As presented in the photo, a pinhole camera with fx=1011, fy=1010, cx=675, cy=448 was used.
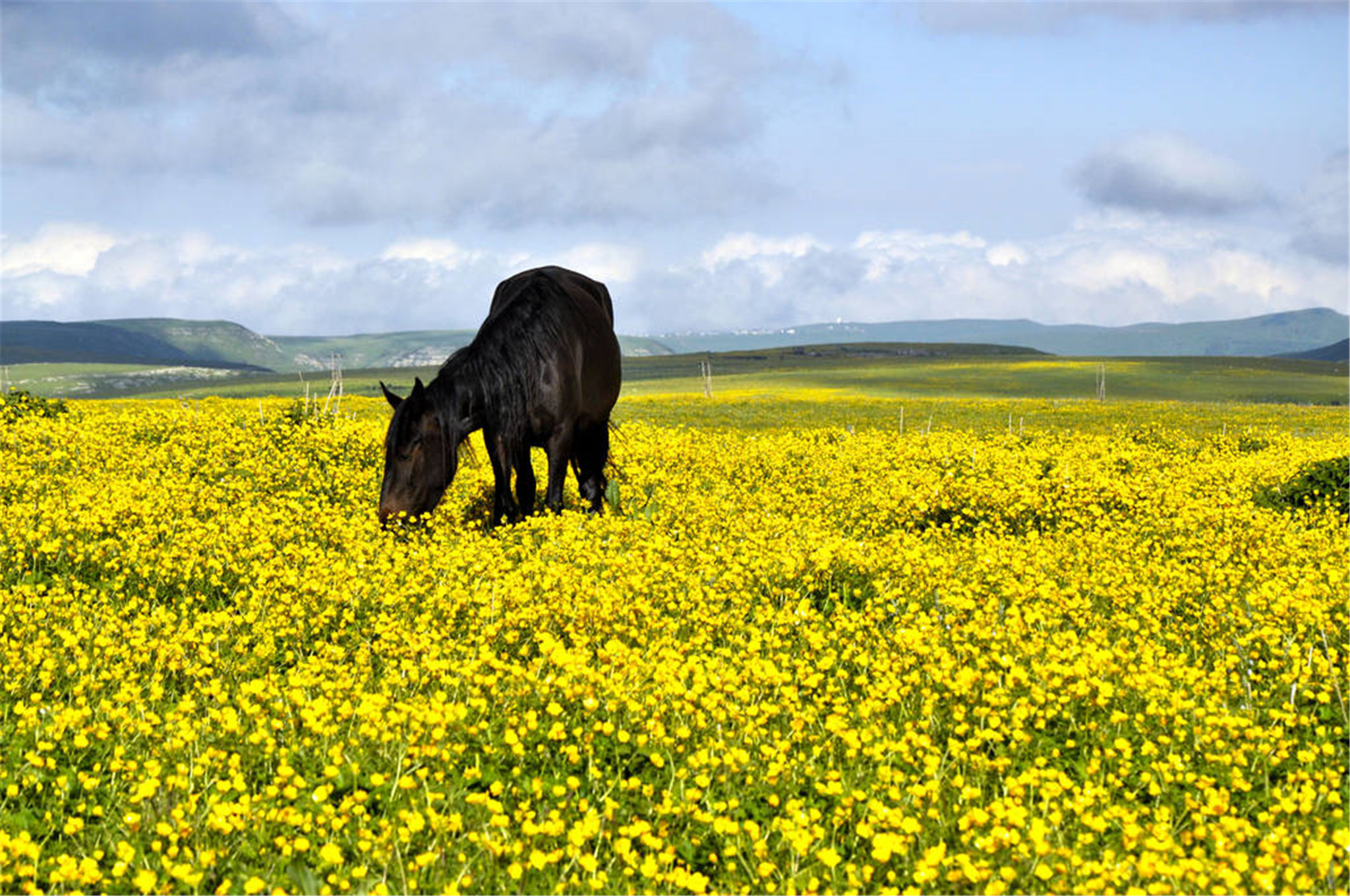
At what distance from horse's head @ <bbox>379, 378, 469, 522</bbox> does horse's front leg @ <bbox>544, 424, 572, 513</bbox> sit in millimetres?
993

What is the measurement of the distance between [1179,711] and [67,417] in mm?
19420

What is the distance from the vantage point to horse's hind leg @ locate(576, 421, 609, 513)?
12.4 m

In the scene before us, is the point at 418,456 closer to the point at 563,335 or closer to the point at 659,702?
the point at 563,335

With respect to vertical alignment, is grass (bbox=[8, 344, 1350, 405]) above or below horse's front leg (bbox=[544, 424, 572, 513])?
above

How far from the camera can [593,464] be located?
1262 centimetres

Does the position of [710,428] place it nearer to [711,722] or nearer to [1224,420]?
[1224,420]

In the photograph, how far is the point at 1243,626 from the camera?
7820 millimetres

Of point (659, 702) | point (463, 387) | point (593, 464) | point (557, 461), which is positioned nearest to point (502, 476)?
point (557, 461)

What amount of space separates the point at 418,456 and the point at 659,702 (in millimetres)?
5571

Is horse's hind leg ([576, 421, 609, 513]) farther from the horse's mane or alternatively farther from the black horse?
the horse's mane

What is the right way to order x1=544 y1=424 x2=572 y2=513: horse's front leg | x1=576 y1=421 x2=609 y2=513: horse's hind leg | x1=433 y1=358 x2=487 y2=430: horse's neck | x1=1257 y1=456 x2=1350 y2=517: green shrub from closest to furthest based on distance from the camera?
x1=433 y1=358 x2=487 y2=430: horse's neck
x1=544 y1=424 x2=572 y2=513: horse's front leg
x1=576 y1=421 x2=609 y2=513: horse's hind leg
x1=1257 y1=456 x2=1350 y2=517: green shrub

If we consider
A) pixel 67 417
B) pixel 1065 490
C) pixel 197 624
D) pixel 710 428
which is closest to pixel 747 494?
pixel 1065 490

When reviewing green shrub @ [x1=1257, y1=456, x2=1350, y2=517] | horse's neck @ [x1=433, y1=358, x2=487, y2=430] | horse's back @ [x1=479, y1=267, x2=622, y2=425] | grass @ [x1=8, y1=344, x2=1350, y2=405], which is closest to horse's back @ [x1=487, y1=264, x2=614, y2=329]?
horse's back @ [x1=479, y1=267, x2=622, y2=425]

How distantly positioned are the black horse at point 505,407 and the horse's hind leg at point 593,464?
83 cm
